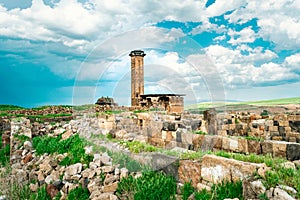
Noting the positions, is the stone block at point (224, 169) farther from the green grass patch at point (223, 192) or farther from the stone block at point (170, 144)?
the stone block at point (170, 144)

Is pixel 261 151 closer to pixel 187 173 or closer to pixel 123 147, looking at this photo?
pixel 187 173

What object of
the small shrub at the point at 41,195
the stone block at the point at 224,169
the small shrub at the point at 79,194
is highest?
the stone block at the point at 224,169

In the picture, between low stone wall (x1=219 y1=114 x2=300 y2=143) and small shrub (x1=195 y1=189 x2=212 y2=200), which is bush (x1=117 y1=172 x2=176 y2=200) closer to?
small shrub (x1=195 y1=189 x2=212 y2=200)

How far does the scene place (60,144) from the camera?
880 cm

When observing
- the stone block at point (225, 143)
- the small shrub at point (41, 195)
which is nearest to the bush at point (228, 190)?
the stone block at point (225, 143)

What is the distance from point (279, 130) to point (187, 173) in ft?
19.9

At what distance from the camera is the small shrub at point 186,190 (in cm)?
473

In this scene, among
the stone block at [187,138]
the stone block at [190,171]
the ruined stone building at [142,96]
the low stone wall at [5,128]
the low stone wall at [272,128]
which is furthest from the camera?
the ruined stone building at [142,96]

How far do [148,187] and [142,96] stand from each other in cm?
1586

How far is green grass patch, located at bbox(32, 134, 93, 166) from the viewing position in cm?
742

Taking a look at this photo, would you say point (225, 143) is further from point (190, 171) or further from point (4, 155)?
point (4, 155)

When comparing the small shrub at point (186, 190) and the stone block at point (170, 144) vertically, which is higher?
the stone block at point (170, 144)

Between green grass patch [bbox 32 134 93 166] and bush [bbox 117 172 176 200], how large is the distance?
81.3 inches

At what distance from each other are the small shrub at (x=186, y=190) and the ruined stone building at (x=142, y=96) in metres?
12.8
